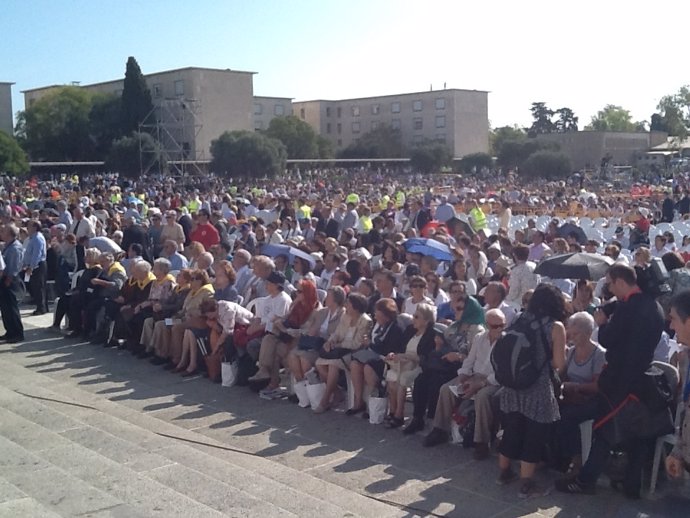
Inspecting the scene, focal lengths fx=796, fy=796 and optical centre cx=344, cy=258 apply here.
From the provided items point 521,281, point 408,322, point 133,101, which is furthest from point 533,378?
point 133,101

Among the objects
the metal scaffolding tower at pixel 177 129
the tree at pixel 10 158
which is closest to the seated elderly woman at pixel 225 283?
the tree at pixel 10 158

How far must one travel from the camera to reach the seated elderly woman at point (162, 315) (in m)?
9.98

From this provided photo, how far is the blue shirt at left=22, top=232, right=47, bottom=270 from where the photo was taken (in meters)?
13.1

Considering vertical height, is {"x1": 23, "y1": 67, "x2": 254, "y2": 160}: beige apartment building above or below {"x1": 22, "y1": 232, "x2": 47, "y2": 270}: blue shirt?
above

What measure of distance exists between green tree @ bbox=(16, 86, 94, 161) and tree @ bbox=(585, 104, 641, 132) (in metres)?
80.0

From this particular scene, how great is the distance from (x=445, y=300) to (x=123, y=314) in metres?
4.49

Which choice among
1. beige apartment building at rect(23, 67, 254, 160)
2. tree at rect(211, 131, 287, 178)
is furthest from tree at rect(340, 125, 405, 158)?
tree at rect(211, 131, 287, 178)

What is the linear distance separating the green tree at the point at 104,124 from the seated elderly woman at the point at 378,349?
60234 mm

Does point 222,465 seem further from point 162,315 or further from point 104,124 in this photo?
point 104,124

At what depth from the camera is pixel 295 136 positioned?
230ft

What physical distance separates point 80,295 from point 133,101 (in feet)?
188

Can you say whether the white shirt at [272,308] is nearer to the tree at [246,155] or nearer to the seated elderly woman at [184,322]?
the seated elderly woman at [184,322]

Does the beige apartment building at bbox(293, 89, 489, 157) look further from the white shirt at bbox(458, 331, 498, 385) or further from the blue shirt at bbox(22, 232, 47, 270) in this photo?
the white shirt at bbox(458, 331, 498, 385)

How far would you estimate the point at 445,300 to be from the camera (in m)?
8.65
